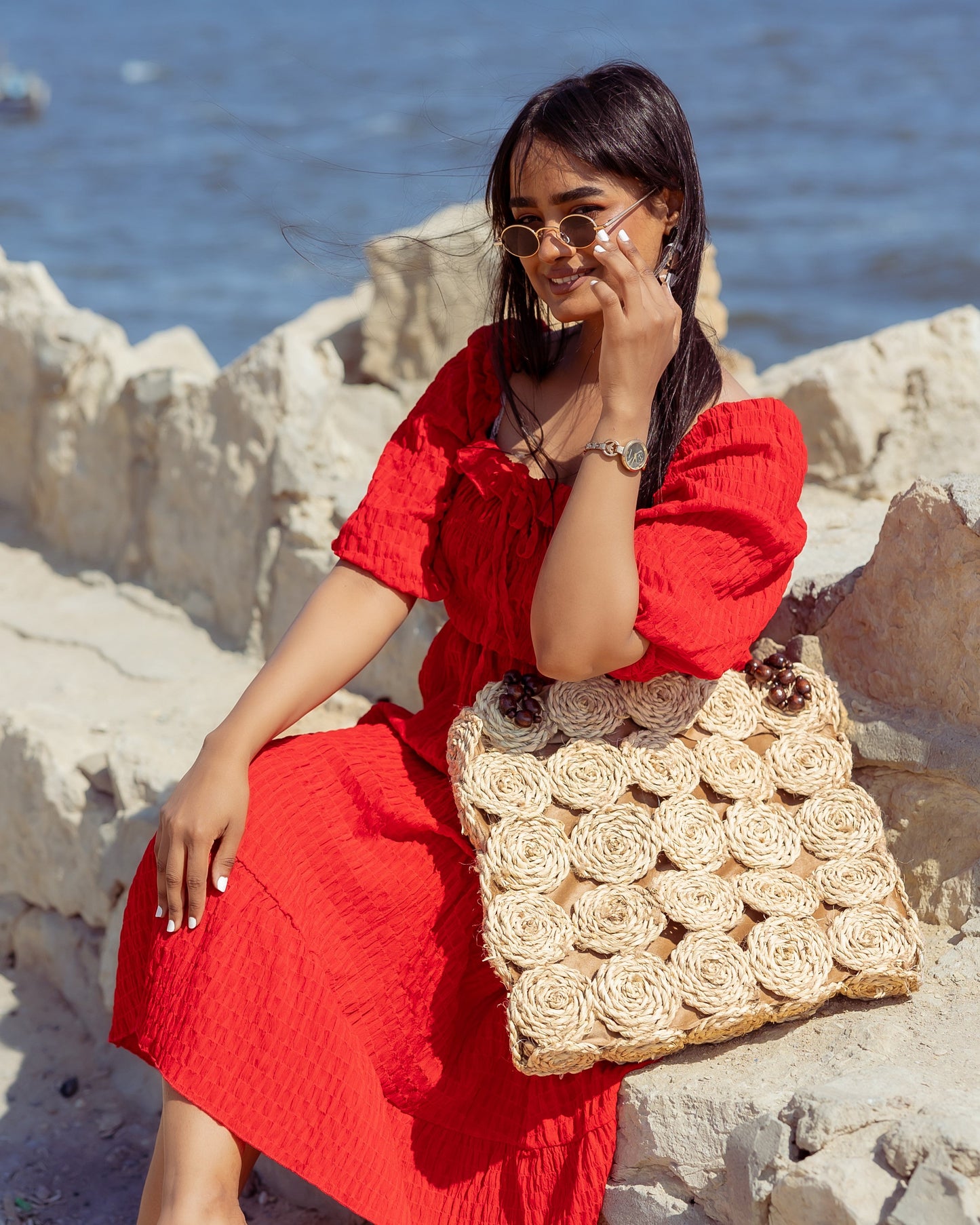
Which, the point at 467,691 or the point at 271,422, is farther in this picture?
the point at 271,422

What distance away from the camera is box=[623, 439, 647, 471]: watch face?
1.84 meters

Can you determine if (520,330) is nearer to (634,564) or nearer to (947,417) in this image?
(634,564)

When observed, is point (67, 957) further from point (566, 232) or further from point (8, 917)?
point (566, 232)

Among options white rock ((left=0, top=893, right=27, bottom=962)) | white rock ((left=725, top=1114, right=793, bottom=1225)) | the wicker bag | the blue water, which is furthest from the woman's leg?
white rock ((left=0, top=893, right=27, bottom=962))

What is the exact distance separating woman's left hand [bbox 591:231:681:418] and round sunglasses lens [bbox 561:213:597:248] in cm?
3

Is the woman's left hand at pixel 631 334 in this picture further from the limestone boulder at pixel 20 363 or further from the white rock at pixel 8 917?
the limestone boulder at pixel 20 363

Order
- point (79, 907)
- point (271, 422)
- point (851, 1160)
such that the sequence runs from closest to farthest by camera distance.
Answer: point (851, 1160)
point (79, 907)
point (271, 422)

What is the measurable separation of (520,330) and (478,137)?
0.32 m

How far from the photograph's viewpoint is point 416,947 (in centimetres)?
202

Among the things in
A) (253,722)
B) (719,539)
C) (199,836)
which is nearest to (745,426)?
(719,539)

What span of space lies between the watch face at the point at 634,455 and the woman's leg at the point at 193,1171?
3.47ft

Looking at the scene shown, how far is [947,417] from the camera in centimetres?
367

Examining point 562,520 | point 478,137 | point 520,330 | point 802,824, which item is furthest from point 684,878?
point 478,137

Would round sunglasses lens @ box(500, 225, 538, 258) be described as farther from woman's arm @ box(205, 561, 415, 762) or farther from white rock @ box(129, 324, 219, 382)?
white rock @ box(129, 324, 219, 382)
